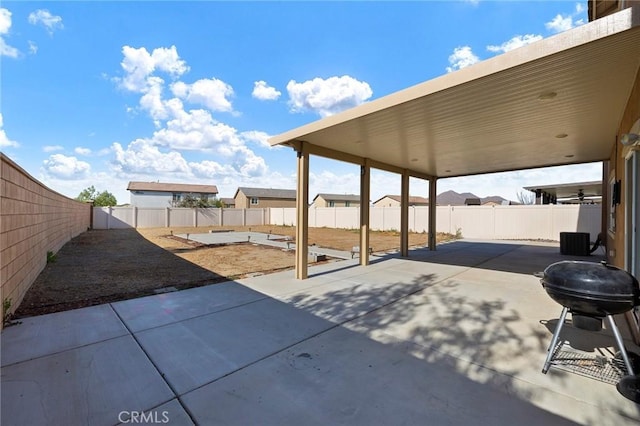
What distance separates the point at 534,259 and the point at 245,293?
9.40 meters

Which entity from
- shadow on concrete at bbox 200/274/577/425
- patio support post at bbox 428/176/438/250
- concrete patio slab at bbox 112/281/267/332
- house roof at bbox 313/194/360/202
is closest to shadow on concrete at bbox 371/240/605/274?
patio support post at bbox 428/176/438/250

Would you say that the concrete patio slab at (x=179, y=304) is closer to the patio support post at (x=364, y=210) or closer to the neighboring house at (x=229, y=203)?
the patio support post at (x=364, y=210)

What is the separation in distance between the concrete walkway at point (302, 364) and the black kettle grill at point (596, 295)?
229 mm

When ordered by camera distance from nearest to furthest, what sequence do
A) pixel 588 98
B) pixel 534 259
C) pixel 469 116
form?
pixel 588 98, pixel 469 116, pixel 534 259

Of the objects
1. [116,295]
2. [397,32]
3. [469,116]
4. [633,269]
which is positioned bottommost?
[116,295]

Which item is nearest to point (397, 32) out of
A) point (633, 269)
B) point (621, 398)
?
point (633, 269)

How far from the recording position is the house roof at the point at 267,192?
4806cm

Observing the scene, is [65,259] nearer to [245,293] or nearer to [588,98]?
[245,293]

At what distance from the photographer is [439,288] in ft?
19.2

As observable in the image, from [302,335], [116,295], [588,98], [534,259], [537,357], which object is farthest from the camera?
[534,259]

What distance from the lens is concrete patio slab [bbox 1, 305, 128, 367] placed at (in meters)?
3.09

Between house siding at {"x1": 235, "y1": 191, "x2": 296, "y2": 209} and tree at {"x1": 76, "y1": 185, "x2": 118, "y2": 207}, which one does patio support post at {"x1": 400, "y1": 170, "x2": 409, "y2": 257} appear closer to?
house siding at {"x1": 235, "y1": 191, "x2": 296, "y2": 209}

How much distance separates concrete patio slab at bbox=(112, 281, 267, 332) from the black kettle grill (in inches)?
167

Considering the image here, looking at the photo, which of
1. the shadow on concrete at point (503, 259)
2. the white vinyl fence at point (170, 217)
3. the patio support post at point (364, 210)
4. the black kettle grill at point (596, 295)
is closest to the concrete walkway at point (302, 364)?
the black kettle grill at point (596, 295)
